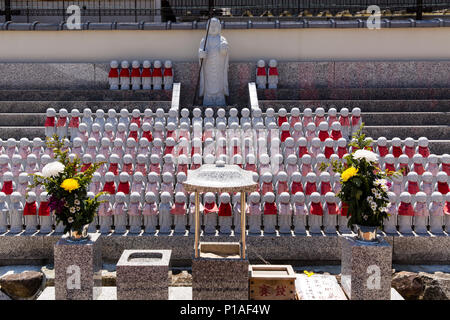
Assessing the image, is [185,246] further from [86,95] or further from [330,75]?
[330,75]

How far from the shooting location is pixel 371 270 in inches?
237

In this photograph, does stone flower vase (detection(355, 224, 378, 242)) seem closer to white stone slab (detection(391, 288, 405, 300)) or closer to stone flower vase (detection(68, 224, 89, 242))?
white stone slab (detection(391, 288, 405, 300))

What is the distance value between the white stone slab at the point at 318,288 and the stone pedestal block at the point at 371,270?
0.89 feet

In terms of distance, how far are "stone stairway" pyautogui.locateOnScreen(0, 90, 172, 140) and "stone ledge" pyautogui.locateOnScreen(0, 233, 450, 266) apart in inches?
114

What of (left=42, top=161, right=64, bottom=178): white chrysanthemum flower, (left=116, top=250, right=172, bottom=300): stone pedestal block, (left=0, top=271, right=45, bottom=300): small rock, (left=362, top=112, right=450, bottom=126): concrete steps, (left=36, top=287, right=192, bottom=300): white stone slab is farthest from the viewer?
(left=362, top=112, right=450, bottom=126): concrete steps

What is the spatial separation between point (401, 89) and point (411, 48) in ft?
4.50

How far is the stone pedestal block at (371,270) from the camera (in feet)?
19.8

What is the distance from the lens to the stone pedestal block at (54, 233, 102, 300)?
616 centimetres

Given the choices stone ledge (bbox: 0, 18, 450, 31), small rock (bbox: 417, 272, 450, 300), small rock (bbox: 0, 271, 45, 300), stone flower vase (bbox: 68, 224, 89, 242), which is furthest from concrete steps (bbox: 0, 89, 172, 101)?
small rock (bbox: 417, 272, 450, 300)

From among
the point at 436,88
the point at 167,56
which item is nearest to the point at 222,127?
the point at 167,56

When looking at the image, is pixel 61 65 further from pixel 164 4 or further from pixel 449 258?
pixel 449 258

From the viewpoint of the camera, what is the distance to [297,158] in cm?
884

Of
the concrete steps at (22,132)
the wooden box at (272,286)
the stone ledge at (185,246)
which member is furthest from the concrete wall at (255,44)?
the wooden box at (272,286)

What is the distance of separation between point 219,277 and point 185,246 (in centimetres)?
185
